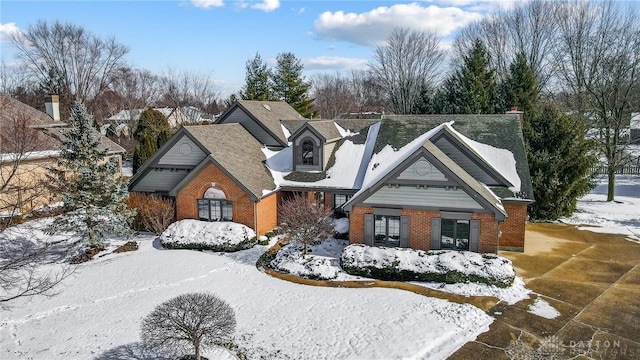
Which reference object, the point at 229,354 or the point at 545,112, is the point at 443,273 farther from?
the point at 545,112

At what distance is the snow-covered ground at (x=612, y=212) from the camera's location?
924 inches

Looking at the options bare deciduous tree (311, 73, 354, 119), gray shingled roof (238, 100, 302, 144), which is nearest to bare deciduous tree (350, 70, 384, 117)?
bare deciduous tree (311, 73, 354, 119)

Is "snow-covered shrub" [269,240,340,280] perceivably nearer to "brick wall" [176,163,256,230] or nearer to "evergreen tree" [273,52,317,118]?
"brick wall" [176,163,256,230]

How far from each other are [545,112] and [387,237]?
1380 centimetres

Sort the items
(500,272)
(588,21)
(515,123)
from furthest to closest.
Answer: (588,21)
(515,123)
(500,272)

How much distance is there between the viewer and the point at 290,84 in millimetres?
55531

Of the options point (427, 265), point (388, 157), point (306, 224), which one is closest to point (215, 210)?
point (306, 224)

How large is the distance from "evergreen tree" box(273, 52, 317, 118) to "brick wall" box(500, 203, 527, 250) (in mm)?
38613

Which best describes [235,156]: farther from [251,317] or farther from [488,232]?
[488,232]

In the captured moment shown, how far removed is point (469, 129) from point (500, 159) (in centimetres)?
272

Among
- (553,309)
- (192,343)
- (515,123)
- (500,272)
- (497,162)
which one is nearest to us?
(192,343)

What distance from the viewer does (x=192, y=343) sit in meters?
11.2

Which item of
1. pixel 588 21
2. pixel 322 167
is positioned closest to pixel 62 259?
pixel 322 167

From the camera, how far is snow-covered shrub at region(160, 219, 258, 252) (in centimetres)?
1983
